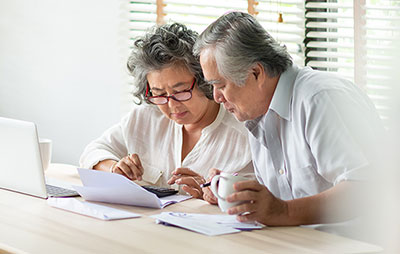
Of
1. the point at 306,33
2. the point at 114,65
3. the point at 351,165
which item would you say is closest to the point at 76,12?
the point at 114,65

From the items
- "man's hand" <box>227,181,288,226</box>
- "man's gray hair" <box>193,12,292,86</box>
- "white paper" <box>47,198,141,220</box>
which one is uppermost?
"man's gray hair" <box>193,12,292,86</box>

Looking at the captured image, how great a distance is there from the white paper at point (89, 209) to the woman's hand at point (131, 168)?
30cm

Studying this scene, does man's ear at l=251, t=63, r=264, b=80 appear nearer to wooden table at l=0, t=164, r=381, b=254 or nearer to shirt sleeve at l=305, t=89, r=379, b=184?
shirt sleeve at l=305, t=89, r=379, b=184

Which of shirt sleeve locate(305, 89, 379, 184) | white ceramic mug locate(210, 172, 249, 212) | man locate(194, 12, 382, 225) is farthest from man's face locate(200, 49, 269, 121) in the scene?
white ceramic mug locate(210, 172, 249, 212)

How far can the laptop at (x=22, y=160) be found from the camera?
1.60 m

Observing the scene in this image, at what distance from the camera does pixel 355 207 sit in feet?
1.35

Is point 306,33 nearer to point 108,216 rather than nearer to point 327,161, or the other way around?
point 327,161

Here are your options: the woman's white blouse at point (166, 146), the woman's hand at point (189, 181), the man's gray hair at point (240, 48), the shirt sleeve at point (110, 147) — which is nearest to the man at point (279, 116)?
the man's gray hair at point (240, 48)

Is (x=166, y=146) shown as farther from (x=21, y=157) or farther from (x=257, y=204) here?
(x=257, y=204)

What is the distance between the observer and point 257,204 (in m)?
1.21

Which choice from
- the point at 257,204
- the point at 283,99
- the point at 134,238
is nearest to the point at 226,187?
the point at 257,204

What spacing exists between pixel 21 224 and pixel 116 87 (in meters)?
1.76

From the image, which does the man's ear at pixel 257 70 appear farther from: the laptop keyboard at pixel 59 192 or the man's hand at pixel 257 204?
the laptop keyboard at pixel 59 192

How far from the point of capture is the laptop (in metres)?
1.60
